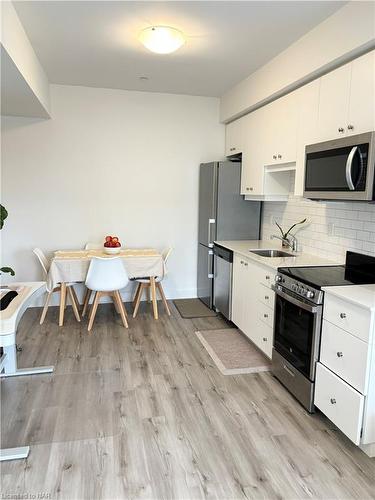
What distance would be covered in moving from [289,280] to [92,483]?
1.78 m

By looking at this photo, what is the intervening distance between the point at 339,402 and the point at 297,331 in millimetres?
558

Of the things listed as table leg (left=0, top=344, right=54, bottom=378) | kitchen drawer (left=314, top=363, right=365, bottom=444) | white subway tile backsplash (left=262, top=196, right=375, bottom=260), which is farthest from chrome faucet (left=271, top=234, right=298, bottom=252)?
table leg (left=0, top=344, right=54, bottom=378)

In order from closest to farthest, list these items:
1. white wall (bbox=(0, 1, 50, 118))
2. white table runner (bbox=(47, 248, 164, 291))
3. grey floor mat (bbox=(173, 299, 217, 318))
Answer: white wall (bbox=(0, 1, 50, 118)) → white table runner (bbox=(47, 248, 164, 291)) → grey floor mat (bbox=(173, 299, 217, 318))

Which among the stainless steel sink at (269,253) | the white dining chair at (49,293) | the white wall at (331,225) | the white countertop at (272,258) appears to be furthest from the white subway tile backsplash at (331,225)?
the white dining chair at (49,293)

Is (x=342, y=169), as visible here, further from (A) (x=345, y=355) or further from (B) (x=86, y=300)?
(B) (x=86, y=300)

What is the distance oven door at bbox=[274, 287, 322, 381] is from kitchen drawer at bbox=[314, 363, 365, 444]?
105 mm

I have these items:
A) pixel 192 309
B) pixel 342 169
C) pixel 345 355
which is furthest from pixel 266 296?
pixel 192 309

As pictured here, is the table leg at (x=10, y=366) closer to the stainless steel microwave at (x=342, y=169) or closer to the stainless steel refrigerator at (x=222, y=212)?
the stainless steel refrigerator at (x=222, y=212)

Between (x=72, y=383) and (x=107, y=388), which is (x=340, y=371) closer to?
(x=107, y=388)

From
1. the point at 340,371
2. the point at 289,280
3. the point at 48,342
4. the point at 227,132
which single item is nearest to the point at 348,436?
Result: the point at 340,371

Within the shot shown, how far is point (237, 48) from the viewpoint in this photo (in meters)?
3.21

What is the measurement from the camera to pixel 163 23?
2768mm

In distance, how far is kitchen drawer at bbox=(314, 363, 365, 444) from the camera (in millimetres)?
2074

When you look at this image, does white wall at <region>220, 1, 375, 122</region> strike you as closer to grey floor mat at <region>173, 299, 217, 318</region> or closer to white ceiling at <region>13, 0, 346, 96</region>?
white ceiling at <region>13, 0, 346, 96</region>
